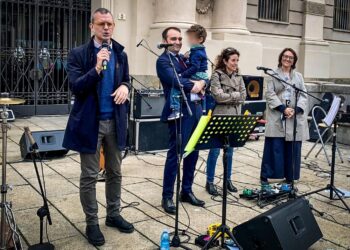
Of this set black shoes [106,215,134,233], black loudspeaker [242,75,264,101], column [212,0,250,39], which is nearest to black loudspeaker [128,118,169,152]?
black loudspeaker [242,75,264,101]

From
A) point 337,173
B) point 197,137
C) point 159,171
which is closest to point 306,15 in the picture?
point 337,173

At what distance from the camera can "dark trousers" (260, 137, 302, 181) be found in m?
6.22

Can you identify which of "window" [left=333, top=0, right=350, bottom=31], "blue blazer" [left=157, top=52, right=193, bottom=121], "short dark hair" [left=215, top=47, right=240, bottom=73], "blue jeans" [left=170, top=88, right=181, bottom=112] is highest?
"window" [left=333, top=0, right=350, bottom=31]

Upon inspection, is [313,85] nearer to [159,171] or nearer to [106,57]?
[159,171]

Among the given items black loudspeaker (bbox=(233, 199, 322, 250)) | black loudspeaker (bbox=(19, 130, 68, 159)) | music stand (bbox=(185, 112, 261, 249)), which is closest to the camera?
black loudspeaker (bbox=(233, 199, 322, 250))

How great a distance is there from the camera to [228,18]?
11.6 m

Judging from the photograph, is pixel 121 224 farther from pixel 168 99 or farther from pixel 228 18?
pixel 228 18

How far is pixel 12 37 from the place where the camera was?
421 inches

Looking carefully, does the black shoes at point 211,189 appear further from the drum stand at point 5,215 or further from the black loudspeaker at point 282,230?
the drum stand at point 5,215

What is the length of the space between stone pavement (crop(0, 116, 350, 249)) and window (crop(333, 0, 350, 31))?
935cm

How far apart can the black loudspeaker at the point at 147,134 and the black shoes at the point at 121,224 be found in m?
3.51

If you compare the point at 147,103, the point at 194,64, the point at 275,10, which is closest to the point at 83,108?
the point at 194,64

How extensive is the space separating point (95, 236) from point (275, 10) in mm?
11604

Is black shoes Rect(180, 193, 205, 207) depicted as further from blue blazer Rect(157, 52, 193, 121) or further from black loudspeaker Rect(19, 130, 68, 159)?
black loudspeaker Rect(19, 130, 68, 159)
